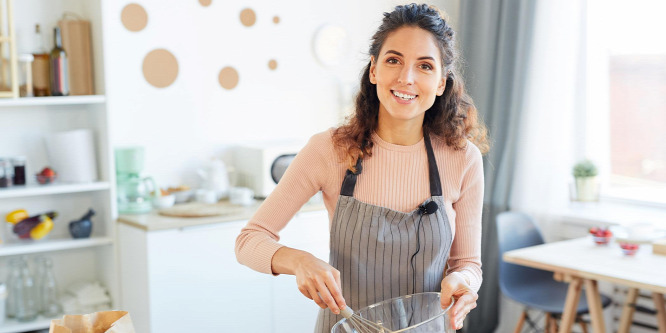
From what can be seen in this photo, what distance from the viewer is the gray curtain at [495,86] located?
362 cm

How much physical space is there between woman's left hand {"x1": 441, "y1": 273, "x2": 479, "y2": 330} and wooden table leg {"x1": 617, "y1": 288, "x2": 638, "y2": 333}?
203 centimetres

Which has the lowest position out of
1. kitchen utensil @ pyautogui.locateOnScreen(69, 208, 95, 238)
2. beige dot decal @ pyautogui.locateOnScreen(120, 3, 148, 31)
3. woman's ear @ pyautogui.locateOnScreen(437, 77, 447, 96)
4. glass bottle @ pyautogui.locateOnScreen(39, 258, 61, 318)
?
glass bottle @ pyautogui.locateOnScreen(39, 258, 61, 318)

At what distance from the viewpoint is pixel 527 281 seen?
331cm

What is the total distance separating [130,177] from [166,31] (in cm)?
71

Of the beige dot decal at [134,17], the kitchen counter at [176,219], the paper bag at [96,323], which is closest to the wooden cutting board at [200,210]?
the kitchen counter at [176,219]

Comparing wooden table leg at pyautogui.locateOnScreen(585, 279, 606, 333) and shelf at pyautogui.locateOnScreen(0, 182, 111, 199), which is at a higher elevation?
shelf at pyautogui.locateOnScreen(0, 182, 111, 199)

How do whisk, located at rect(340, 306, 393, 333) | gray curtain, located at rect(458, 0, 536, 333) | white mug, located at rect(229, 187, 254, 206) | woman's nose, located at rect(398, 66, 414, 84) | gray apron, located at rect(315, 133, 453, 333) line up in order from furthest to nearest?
gray curtain, located at rect(458, 0, 536, 333) → white mug, located at rect(229, 187, 254, 206) → gray apron, located at rect(315, 133, 453, 333) → woman's nose, located at rect(398, 66, 414, 84) → whisk, located at rect(340, 306, 393, 333)

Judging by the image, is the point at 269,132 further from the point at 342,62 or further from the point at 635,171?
the point at 635,171

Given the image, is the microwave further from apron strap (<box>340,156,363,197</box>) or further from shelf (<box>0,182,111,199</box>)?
apron strap (<box>340,156,363,197</box>)

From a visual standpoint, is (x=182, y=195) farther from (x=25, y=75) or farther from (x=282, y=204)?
(x=282, y=204)

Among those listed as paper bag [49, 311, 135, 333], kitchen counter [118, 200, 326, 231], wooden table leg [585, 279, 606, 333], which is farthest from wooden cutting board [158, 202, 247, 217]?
paper bag [49, 311, 135, 333]

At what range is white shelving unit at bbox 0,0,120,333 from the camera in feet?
9.52

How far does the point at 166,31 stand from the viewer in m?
3.29

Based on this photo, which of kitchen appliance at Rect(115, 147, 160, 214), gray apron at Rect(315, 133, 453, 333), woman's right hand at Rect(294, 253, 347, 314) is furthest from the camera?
kitchen appliance at Rect(115, 147, 160, 214)
